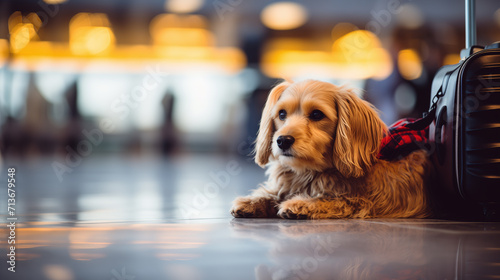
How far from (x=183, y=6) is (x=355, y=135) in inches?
432

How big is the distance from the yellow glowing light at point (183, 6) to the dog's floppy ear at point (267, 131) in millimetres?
10003

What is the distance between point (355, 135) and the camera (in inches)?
77.7

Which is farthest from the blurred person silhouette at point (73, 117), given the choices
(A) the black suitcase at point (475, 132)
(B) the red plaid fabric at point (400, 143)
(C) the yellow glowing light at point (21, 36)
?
(A) the black suitcase at point (475, 132)

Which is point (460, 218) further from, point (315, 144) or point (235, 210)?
point (235, 210)

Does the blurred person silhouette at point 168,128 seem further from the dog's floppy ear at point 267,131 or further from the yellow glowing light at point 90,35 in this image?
the dog's floppy ear at point 267,131

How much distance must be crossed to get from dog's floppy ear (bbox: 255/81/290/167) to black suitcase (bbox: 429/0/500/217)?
78 centimetres

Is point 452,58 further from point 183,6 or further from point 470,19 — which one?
point 470,19

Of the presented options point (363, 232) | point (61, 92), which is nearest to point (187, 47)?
point (61, 92)

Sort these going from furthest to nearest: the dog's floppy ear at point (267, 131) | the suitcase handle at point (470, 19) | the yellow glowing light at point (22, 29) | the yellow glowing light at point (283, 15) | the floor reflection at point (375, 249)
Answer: the yellow glowing light at point (283, 15), the yellow glowing light at point (22, 29), the suitcase handle at point (470, 19), the dog's floppy ear at point (267, 131), the floor reflection at point (375, 249)

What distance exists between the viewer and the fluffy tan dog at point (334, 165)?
6.27 feet

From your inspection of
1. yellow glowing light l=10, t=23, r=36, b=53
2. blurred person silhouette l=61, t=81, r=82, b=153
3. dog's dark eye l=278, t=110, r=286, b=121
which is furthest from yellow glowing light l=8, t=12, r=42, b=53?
dog's dark eye l=278, t=110, r=286, b=121

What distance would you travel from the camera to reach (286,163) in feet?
6.30

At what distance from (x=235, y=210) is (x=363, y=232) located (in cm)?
64

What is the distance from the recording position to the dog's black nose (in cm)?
185
